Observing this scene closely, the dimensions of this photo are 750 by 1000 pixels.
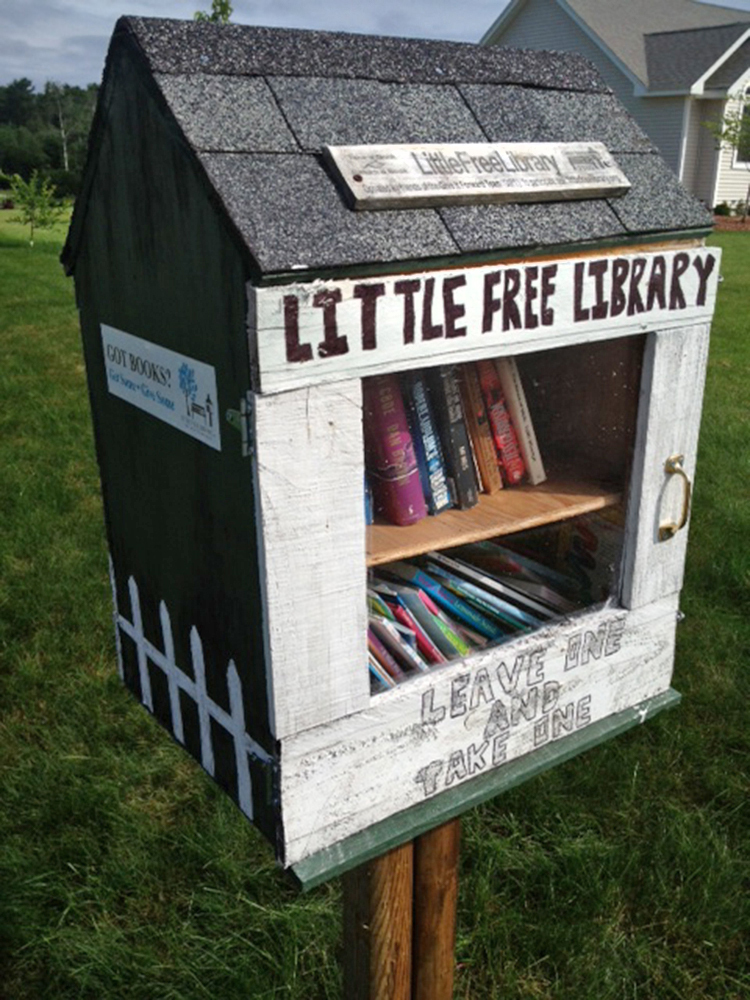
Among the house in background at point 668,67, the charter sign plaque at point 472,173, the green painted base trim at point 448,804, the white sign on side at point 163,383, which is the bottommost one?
the green painted base trim at point 448,804

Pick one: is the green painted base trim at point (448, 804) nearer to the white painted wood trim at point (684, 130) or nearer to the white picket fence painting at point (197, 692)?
the white picket fence painting at point (197, 692)

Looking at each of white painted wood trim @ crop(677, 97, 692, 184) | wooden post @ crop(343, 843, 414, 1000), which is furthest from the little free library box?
white painted wood trim @ crop(677, 97, 692, 184)

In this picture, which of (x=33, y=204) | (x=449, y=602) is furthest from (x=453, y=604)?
(x=33, y=204)

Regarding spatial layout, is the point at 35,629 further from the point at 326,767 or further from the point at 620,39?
the point at 620,39

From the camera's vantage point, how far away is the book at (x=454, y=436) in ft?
4.69

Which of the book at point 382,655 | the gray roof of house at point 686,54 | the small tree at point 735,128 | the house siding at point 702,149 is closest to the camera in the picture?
the book at point 382,655

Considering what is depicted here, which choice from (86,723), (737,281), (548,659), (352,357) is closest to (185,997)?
(86,723)

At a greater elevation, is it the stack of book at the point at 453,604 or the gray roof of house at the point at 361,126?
the gray roof of house at the point at 361,126

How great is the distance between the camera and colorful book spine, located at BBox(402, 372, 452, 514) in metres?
1.40

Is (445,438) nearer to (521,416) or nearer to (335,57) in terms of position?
(521,416)

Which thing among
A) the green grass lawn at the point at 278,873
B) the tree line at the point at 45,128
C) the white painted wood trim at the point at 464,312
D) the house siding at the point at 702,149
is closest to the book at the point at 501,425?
the white painted wood trim at the point at 464,312

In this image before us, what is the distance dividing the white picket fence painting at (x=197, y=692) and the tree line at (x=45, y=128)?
27462mm

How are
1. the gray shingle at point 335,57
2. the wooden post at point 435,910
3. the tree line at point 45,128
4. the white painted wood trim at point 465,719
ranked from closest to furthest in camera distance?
the gray shingle at point 335,57
the white painted wood trim at point 465,719
the wooden post at point 435,910
the tree line at point 45,128

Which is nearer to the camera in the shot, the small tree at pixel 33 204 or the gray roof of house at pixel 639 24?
the small tree at pixel 33 204
